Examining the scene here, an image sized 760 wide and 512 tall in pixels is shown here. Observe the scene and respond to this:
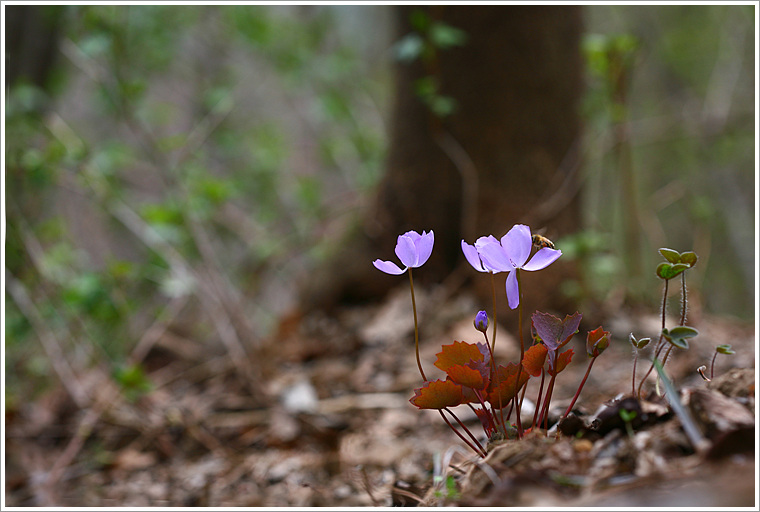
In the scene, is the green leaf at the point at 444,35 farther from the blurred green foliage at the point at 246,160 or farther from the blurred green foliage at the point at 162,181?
the blurred green foliage at the point at 162,181

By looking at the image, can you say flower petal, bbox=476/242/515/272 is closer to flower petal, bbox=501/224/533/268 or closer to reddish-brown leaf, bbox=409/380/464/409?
flower petal, bbox=501/224/533/268

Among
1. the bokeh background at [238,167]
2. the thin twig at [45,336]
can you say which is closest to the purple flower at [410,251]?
the bokeh background at [238,167]

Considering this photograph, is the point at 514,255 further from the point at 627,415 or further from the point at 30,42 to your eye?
the point at 30,42

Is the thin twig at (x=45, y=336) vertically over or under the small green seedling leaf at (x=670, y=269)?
under

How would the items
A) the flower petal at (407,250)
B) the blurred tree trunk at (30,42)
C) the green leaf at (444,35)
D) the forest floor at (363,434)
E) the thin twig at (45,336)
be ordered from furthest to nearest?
1. the blurred tree trunk at (30,42)
2. the thin twig at (45,336)
3. the green leaf at (444,35)
4. the flower petal at (407,250)
5. the forest floor at (363,434)

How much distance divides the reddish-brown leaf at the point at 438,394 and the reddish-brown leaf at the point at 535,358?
0.11 m

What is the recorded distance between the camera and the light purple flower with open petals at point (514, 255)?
2.26 feet

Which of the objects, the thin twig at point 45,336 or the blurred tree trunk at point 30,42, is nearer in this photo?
the thin twig at point 45,336

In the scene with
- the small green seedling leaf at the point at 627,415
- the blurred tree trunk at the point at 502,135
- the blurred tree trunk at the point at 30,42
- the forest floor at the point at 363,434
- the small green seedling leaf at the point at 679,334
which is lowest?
the forest floor at the point at 363,434

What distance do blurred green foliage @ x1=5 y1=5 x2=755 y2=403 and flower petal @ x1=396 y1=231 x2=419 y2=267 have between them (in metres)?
1.71

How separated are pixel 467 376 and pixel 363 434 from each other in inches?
55.0

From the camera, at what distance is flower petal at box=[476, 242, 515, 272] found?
69 cm

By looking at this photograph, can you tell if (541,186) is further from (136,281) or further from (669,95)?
(669,95)

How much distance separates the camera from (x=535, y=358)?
0.76 metres
